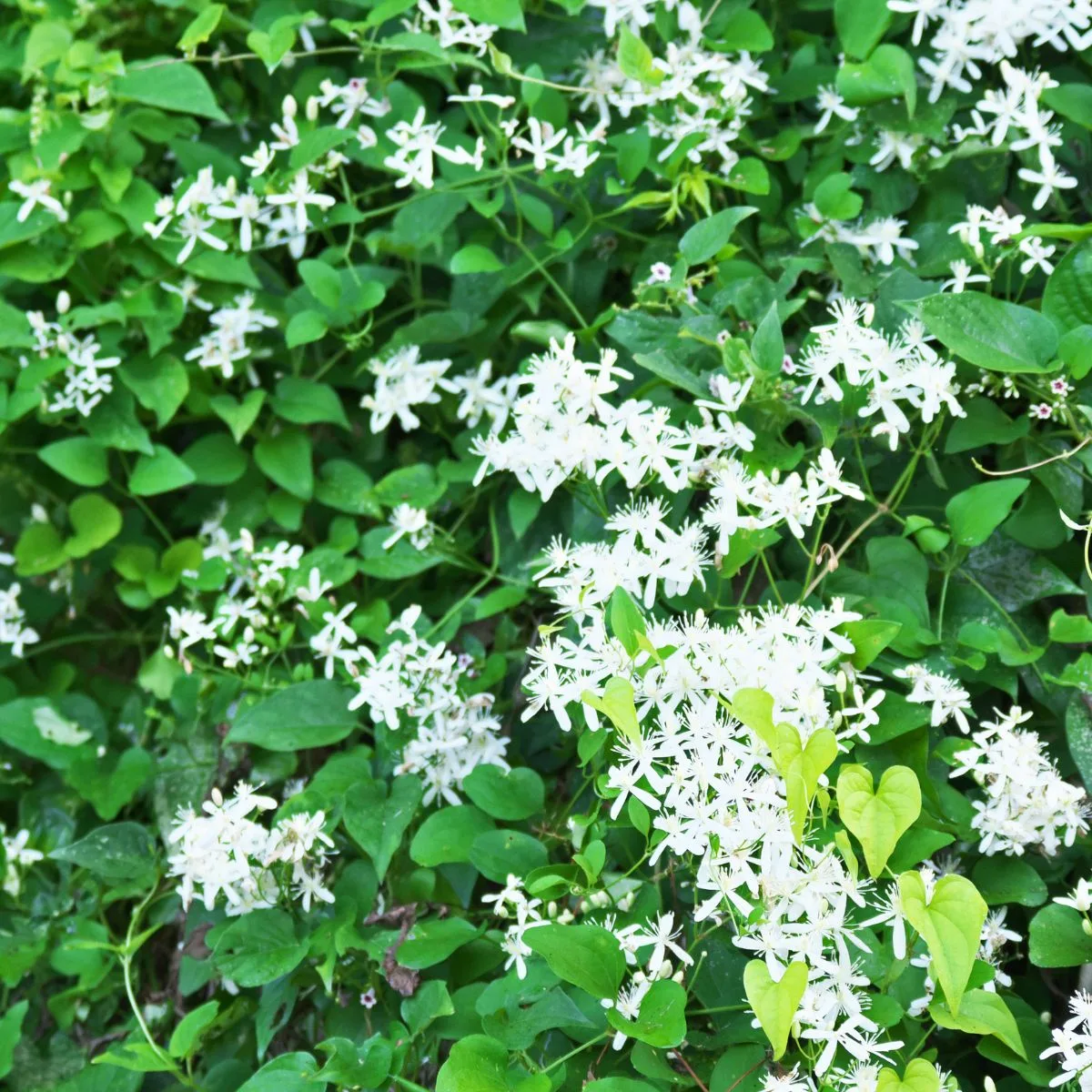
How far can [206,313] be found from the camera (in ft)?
5.48

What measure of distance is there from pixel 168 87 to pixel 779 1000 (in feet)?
4.56

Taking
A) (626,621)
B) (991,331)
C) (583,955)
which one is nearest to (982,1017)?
(583,955)

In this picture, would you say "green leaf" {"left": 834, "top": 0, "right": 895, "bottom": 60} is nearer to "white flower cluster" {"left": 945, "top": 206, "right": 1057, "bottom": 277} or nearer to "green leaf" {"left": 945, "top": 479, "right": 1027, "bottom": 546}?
"white flower cluster" {"left": 945, "top": 206, "right": 1057, "bottom": 277}

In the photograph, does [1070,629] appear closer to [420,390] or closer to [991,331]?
[991,331]

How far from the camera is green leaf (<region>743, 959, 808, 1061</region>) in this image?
82 centimetres

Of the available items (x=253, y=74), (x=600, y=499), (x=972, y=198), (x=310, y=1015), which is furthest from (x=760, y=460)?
(x=253, y=74)

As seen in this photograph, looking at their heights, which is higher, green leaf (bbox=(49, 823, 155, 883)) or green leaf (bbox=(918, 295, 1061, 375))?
green leaf (bbox=(918, 295, 1061, 375))

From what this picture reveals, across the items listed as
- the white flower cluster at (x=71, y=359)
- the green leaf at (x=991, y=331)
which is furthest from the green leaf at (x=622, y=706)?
the white flower cluster at (x=71, y=359)

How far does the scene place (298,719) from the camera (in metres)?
1.36

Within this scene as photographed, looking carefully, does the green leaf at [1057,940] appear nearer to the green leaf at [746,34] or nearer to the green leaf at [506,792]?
the green leaf at [506,792]

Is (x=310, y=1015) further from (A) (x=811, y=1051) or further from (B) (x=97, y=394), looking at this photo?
(B) (x=97, y=394)

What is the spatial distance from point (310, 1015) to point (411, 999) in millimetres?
228

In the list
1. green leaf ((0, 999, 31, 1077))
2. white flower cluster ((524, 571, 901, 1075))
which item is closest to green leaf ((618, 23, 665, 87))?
white flower cluster ((524, 571, 901, 1075))

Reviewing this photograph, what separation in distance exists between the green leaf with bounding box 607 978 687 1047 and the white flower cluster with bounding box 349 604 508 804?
36cm
